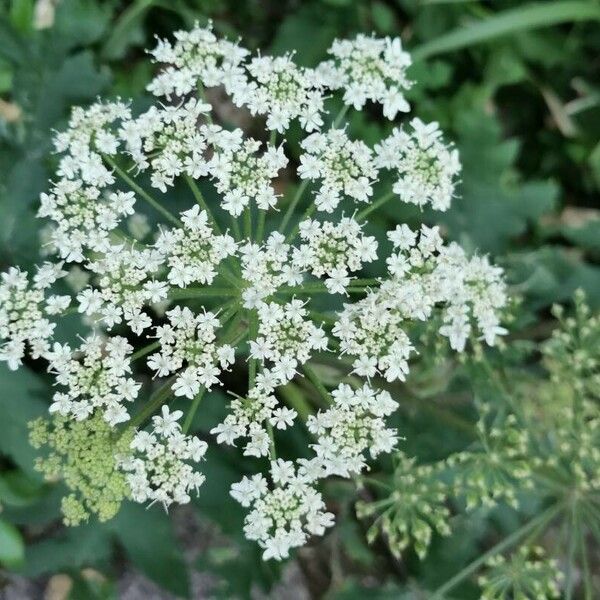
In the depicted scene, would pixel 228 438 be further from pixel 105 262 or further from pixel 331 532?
pixel 331 532

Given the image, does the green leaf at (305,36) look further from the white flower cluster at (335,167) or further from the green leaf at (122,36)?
the white flower cluster at (335,167)

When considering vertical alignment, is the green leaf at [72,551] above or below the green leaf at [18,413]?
below

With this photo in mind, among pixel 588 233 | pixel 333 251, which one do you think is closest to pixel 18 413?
pixel 333 251

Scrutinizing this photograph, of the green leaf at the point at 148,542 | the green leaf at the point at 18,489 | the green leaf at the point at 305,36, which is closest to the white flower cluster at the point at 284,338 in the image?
the green leaf at the point at 148,542

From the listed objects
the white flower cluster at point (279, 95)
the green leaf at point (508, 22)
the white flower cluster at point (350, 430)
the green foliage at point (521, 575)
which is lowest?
the green foliage at point (521, 575)

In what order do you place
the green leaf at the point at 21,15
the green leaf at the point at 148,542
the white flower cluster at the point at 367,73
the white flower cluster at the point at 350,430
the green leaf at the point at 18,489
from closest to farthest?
the white flower cluster at the point at 350,430 < the white flower cluster at the point at 367,73 < the green leaf at the point at 18,489 < the green leaf at the point at 148,542 < the green leaf at the point at 21,15

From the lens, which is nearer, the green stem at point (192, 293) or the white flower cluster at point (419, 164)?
the green stem at point (192, 293)
